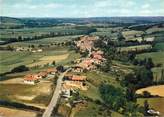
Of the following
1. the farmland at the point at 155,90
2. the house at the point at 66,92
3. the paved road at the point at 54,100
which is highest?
the paved road at the point at 54,100

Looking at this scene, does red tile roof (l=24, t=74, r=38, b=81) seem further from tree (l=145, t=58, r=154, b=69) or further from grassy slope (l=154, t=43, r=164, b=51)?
grassy slope (l=154, t=43, r=164, b=51)

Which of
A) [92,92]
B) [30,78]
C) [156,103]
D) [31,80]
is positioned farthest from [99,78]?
[31,80]

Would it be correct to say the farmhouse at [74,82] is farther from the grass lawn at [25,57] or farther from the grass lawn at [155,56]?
the grass lawn at [155,56]

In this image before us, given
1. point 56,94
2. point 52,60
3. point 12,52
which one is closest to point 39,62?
point 52,60

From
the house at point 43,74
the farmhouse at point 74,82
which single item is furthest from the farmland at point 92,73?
the house at point 43,74

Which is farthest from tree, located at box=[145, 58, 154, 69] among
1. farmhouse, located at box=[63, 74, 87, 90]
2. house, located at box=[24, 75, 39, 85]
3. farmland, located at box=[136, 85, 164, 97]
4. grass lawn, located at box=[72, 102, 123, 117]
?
grass lawn, located at box=[72, 102, 123, 117]

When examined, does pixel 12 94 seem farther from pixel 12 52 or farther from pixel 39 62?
pixel 12 52
